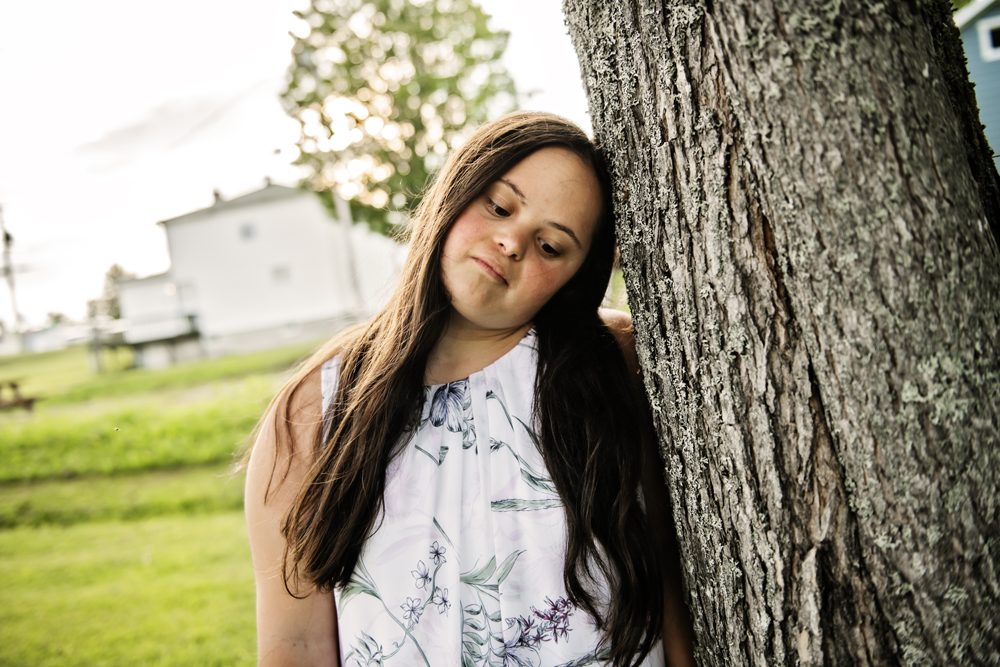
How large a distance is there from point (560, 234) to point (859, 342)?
731 mm

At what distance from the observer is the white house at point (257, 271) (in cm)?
2425

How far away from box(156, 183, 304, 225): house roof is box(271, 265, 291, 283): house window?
2.68 metres

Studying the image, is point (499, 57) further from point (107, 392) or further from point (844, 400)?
point (844, 400)

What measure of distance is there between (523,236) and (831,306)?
2.39 ft

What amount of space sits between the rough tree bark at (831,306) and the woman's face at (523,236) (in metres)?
0.24

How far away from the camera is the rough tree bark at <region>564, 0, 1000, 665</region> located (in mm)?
1106

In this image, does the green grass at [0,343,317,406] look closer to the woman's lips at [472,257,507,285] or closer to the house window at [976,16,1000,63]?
the woman's lips at [472,257,507,285]

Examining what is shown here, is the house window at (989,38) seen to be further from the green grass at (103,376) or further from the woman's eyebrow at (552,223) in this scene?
the green grass at (103,376)

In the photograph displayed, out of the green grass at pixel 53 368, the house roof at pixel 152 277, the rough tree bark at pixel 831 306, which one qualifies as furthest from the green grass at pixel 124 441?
the house roof at pixel 152 277

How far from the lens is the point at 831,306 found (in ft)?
3.81

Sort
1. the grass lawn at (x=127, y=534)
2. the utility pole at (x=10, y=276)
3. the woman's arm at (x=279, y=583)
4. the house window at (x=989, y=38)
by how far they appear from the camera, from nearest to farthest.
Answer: the woman's arm at (x=279, y=583) < the grass lawn at (x=127, y=534) < the house window at (x=989, y=38) < the utility pole at (x=10, y=276)

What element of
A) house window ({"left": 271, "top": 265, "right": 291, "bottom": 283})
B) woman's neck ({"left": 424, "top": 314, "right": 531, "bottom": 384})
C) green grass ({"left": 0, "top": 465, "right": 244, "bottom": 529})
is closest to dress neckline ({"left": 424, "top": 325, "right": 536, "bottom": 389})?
woman's neck ({"left": 424, "top": 314, "right": 531, "bottom": 384})

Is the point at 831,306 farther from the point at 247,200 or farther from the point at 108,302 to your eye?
the point at 108,302

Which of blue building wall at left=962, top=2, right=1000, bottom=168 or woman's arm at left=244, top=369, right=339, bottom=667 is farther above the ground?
blue building wall at left=962, top=2, right=1000, bottom=168
